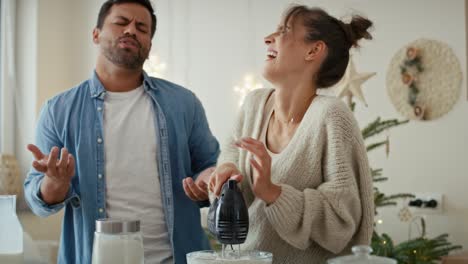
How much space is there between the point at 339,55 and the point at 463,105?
8.59 feet

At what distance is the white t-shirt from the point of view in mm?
1748

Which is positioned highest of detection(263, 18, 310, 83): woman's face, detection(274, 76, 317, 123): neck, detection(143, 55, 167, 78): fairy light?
detection(143, 55, 167, 78): fairy light

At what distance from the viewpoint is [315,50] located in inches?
59.2

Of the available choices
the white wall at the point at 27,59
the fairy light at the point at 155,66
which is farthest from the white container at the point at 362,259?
the white wall at the point at 27,59

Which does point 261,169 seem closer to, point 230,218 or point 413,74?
point 230,218

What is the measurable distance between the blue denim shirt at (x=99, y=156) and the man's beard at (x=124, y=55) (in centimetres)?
8

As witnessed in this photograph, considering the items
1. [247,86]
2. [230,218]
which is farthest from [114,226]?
[247,86]

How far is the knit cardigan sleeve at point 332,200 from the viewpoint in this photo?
1.30 meters

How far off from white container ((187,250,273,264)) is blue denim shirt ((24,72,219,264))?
600 mm

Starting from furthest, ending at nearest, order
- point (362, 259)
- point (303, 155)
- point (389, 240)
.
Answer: point (389, 240), point (303, 155), point (362, 259)

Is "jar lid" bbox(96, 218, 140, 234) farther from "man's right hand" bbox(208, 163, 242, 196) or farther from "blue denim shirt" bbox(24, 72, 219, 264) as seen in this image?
"blue denim shirt" bbox(24, 72, 219, 264)

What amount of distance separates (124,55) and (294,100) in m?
0.54

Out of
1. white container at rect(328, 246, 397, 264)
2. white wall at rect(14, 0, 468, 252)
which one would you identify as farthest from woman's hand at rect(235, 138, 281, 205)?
white wall at rect(14, 0, 468, 252)

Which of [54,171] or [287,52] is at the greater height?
[287,52]
